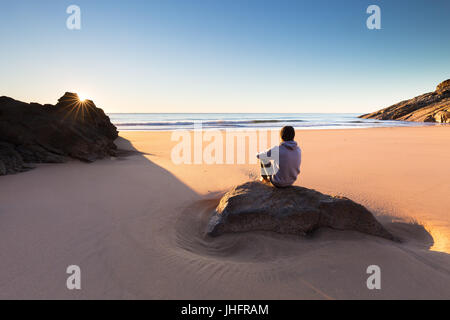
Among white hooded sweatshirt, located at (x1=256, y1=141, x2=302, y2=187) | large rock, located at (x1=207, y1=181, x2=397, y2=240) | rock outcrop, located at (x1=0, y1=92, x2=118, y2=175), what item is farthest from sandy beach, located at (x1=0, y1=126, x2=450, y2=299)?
rock outcrop, located at (x1=0, y1=92, x2=118, y2=175)

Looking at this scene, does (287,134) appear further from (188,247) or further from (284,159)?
(188,247)

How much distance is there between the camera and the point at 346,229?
341 cm

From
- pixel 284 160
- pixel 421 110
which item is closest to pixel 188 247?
pixel 284 160

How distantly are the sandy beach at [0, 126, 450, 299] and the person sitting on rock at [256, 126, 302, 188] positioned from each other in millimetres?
986

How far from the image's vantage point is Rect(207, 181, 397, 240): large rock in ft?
11.2

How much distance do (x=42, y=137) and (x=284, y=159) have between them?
916 centimetres

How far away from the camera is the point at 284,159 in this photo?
12.0 ft

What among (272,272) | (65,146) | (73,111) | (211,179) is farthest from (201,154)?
(272,272)

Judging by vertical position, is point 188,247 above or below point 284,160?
below

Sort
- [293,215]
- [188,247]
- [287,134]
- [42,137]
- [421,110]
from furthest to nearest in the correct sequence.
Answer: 1. [421,110]
2. [42,137]
3. [287,134]
4. [293,215]
5. [188,247]

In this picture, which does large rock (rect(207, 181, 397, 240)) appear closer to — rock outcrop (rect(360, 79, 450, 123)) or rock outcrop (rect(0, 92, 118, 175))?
rock outcrop (rect(0, 92, 118, 175))

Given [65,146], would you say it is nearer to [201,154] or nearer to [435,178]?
[201,154]
